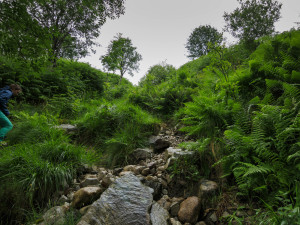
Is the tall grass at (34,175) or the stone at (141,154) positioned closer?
the tall grass at (34,175)

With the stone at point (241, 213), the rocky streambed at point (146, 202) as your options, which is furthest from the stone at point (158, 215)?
the stone at point (241, 213)

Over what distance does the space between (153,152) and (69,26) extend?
1205cm

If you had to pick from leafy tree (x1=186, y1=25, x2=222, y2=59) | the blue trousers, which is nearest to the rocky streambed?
the blue trousers

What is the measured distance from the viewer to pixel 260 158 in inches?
68.7

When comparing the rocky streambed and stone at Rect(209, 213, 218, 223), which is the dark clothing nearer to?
the rocky streambed

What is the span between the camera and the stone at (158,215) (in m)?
1.62

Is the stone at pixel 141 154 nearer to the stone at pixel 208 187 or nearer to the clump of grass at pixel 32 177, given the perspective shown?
the clump of grass at pixel 32 177

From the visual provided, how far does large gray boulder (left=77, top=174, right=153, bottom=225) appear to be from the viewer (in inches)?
62.5

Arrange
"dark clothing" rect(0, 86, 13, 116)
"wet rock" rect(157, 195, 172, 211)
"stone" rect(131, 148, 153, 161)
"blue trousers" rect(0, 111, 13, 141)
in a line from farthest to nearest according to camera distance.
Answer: "dark clothing" rect(0, 86, 13, 116) → "blue trousers" rect(0, 111, 13, 141) → "stone" rect(131, 148, 153, 161) → "wet rock" rect(157, 195, 172, 211)

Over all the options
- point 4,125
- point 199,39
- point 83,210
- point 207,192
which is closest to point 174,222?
point 207,192

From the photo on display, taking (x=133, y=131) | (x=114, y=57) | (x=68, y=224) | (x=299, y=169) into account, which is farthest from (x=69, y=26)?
(x=299, y=169)

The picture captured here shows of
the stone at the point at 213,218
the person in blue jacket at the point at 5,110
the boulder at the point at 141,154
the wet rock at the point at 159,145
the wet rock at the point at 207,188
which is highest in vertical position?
the person in blue jacket at the point at 5,110

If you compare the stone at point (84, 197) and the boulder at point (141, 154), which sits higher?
the boulder at point (141, 154)

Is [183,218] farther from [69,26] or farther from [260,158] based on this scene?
[69,26]
